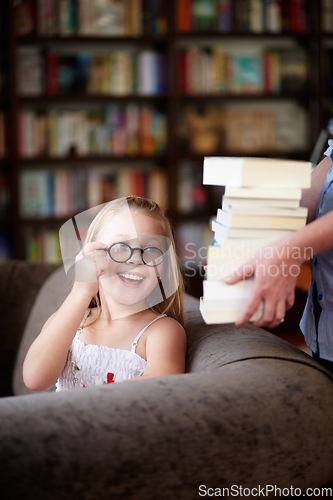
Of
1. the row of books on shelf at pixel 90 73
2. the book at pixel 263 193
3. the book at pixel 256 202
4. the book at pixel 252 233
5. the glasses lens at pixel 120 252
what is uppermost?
the row of books on shelf at pixel 90 73

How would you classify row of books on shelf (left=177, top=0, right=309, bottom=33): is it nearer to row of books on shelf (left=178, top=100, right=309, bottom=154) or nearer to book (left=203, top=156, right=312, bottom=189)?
row of books on shelf (left=178, top=100, right=309, bottom=154)

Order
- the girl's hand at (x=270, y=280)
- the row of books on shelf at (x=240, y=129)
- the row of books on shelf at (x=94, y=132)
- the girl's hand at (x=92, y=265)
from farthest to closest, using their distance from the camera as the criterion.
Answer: the row of books on shelf at (x=240, y=129)
the row of books on shelf at (x=94, y=132)
the girl's hand at (x=92, y=265)
the girl's hand at (x=270, y=280)

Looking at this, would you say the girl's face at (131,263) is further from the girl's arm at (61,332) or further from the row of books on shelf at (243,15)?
the row of books on shelf at (243,15)

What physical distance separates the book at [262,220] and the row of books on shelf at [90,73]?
271cm

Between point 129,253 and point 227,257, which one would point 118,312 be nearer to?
point 129,253

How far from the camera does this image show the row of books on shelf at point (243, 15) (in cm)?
338

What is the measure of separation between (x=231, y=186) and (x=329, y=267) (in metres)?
0.25

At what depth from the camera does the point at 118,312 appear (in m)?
1.15

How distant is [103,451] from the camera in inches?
28.5

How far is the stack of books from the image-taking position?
2.74 ft

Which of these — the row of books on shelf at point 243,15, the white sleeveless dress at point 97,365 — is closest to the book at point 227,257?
the white sleeveless dress at point 97,365

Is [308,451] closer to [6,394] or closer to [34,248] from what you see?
[6,394]

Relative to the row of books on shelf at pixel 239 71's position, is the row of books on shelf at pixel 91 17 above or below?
above

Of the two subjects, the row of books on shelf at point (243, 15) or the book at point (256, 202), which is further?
the row of books on shelf at point (243, 15)
